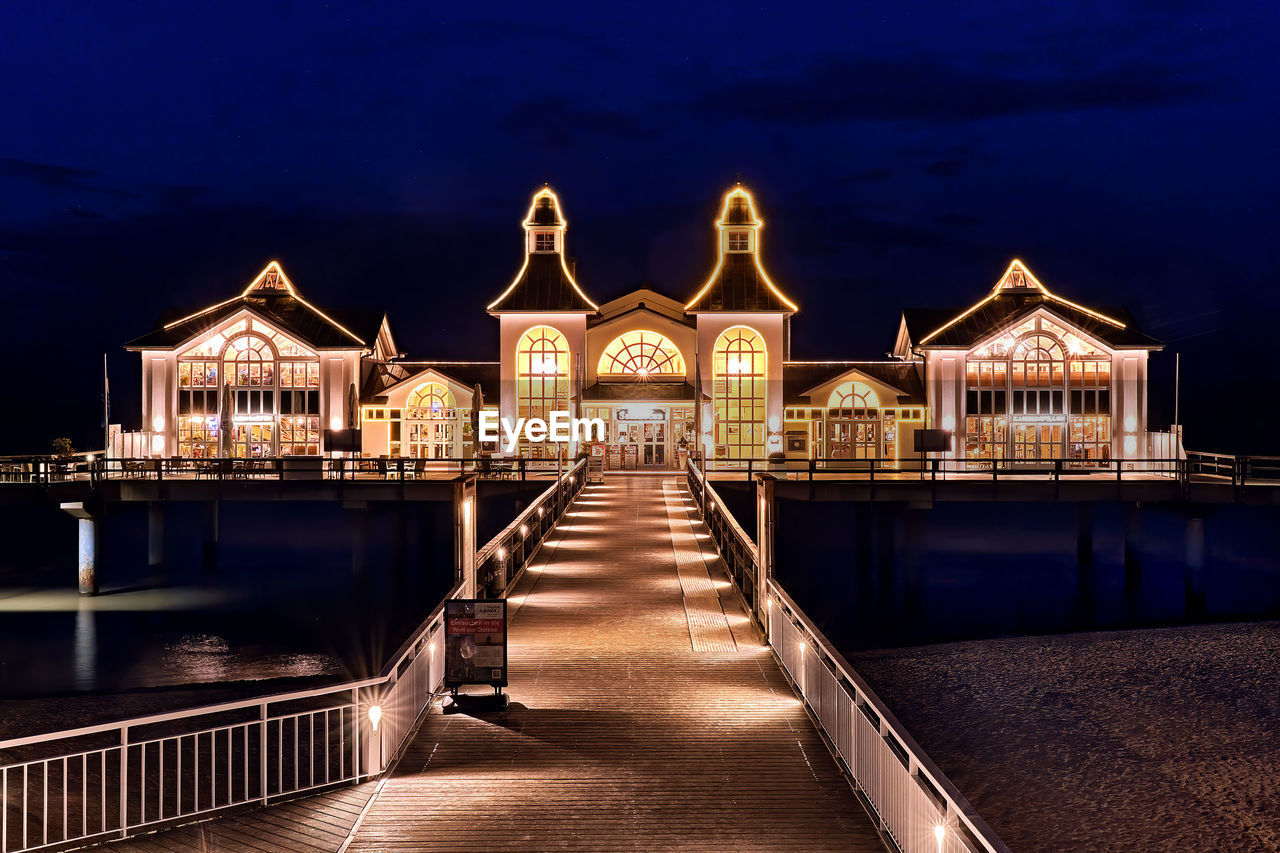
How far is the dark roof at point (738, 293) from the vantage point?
43188mm

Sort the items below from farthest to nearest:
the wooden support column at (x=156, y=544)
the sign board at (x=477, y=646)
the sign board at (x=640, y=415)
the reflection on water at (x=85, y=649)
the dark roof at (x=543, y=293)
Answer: the sign board at (x=640, y=415) < the dark roof at (x=543, y=293) < the wooden support column at (x=156, y=544) < the reflection on water at (x=85, y=649) < the sign board at (x=477, y=646)

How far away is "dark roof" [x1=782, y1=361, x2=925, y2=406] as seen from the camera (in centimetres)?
4291

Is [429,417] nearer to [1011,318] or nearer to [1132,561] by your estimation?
[1011,318]

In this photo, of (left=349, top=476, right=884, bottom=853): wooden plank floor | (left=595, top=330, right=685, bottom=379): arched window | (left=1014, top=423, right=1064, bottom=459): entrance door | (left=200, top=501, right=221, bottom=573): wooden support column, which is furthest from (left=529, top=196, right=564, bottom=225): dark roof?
(left=349, top=476, right=884, bottom=853): wooden plank floor

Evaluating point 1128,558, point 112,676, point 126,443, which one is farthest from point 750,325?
point 112,676

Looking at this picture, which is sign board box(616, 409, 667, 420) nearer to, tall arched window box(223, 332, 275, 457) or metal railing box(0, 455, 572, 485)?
metal railing box(0, 455, 572, 485)

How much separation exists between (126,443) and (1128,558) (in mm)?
34749

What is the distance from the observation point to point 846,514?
188 ft

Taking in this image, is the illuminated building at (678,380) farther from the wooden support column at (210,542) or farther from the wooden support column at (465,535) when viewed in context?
the wooden support column at (465,535)

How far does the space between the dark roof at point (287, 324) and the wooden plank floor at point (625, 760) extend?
30.0 meters

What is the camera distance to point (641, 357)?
44.9m

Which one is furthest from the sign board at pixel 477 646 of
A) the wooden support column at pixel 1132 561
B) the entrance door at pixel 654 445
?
the entrance door at pixel 654 445

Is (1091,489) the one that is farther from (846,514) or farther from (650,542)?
(846,514)

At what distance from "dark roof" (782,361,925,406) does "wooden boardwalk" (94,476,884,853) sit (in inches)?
1107
